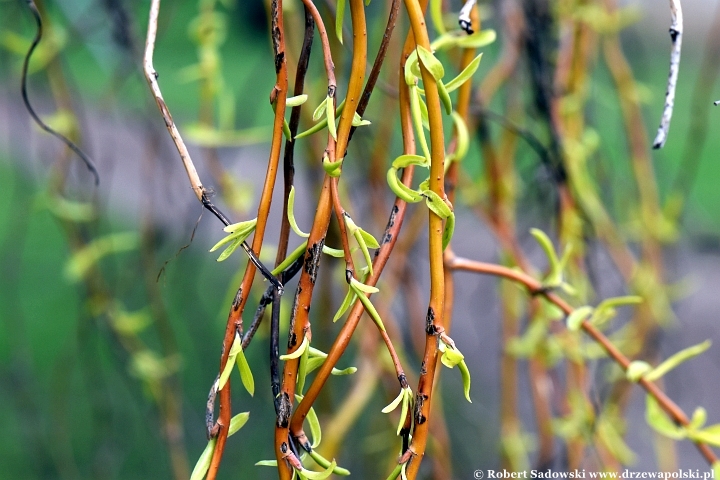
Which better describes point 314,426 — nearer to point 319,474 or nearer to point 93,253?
point 319,474

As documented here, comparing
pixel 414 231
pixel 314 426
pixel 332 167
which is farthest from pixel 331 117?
pixel 414 231

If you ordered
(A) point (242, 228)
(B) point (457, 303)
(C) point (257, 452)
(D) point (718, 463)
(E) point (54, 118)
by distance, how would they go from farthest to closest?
1. (B) point (457, 303)
2. (C) point (257, 452)
3. (E) point (54, 118)
4. (D) point (718, 463)
5. (A) point (242, 228)

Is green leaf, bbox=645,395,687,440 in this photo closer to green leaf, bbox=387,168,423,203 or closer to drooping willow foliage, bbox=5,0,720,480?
drooping willow foliage, bbox=5,0,720,480

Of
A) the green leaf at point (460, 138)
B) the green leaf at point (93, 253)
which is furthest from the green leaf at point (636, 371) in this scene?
the green leaf at point (93, 253)

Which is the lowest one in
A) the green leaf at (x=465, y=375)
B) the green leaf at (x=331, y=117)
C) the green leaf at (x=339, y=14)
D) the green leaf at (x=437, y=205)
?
the green leaf at (x=465, y=375)

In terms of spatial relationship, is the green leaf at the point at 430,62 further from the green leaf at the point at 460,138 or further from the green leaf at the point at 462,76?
the green leaf at the point at 460,138

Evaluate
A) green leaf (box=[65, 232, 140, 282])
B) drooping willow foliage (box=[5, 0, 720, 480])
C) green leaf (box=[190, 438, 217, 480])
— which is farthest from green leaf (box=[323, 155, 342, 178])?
green leaf (box=[65, 232, 140, 282])

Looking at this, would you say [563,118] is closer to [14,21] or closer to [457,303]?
[14,21]

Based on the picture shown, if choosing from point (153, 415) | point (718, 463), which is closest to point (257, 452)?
point (153, 415)
